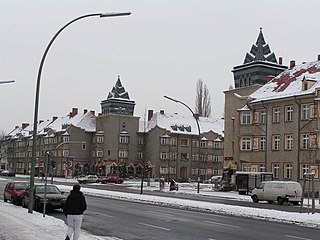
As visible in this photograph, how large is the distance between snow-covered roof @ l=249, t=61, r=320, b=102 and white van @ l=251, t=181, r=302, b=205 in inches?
675

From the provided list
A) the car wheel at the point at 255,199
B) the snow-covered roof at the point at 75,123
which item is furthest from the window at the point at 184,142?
the car wheel at the point at 255,199

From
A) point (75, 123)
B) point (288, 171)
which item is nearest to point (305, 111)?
point (288, 171)

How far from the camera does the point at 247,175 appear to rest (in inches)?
2103

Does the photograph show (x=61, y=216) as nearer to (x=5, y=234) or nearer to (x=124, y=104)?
(x=5, y=234)

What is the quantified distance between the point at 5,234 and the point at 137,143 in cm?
9951

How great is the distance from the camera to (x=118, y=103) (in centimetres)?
11400

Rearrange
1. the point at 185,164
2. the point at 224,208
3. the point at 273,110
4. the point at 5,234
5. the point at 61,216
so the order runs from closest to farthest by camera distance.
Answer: the point at 5,234 < the point at 61,216 < the point at 224,208 < the point at 273,110 < the point at 185,164

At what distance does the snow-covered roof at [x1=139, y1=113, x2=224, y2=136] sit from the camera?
111625 millimetres

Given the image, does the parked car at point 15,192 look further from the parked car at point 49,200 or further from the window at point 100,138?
the window at point 100,138

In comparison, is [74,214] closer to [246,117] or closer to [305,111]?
[305,111]

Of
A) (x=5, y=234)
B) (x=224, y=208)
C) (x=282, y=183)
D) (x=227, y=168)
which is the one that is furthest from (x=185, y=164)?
(x=5, y=234)

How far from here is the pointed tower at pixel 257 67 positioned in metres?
69.9

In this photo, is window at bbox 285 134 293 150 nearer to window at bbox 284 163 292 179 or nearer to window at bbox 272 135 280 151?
window at bbox 272 135 280 151

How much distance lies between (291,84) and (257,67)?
10.8 m
